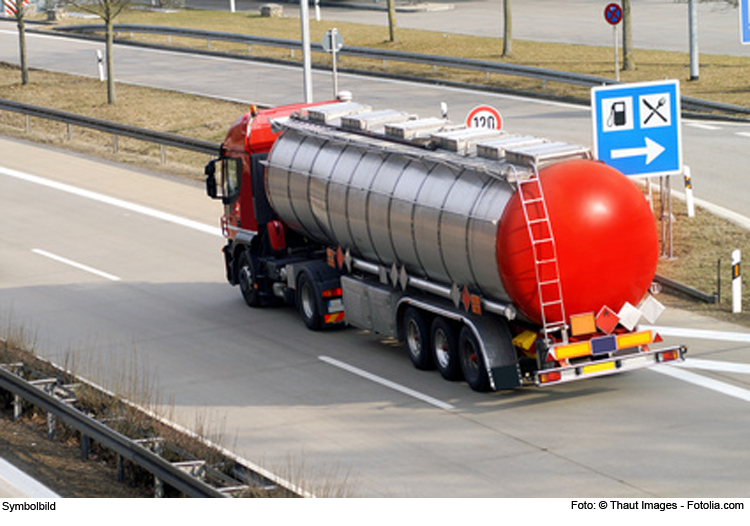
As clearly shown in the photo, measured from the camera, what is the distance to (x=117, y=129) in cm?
3425

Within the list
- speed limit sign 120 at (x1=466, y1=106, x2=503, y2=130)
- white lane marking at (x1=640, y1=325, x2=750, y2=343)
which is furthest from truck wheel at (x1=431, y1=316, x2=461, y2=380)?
speed limit sign 120 at (x1=466, y1=106, x2=503, y2=130)

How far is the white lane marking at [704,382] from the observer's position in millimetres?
15789

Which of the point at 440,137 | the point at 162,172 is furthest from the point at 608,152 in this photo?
the point at 162,172

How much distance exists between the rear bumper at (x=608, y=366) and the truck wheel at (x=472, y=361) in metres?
0.78

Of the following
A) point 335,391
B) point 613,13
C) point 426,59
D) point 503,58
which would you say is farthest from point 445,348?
point 503,58

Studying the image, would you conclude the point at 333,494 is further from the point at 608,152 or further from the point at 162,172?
the point at 162,172

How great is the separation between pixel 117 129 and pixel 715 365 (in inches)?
835

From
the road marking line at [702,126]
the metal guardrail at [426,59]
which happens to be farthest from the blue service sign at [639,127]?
the metal guardrail at [426,59]

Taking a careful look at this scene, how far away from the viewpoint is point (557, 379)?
594 inches

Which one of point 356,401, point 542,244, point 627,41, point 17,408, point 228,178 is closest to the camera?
point 542,244

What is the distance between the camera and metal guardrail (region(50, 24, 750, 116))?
35156mm

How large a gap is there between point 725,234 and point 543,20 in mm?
35107

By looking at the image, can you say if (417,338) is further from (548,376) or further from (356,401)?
(548,376)

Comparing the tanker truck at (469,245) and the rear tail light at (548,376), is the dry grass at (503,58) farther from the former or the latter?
the rear tail light at (548,376)
